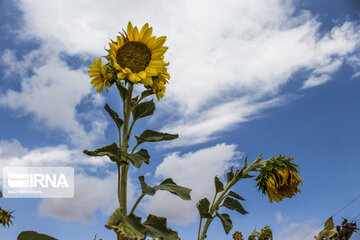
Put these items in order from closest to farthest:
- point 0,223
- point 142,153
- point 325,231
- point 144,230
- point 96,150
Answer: point 325,231
point 144,230
point 96,150
point 142,153
point 0,223

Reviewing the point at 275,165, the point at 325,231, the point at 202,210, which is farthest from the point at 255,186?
the point at 325,231

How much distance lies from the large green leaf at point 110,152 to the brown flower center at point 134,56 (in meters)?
0.63

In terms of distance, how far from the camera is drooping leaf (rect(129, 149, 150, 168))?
6.93ft

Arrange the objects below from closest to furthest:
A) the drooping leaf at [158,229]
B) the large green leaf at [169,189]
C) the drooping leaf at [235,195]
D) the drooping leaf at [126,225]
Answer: the drooping leaf at [126,225], the drooping leaf at [158,229], the large green leaf at [169,189], the drooping leaf at [235,195]

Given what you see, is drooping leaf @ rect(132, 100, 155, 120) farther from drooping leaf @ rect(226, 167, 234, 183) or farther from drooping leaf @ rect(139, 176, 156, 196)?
A: drooping leaf @ rect(226, 167, 234, 183)

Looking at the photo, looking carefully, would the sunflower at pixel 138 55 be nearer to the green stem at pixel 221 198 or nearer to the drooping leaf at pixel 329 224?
the green stem at pixel 221 198

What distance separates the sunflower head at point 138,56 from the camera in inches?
93.2

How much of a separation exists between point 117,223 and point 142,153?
54 cm

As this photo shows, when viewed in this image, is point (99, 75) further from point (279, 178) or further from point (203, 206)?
point (279, 178)

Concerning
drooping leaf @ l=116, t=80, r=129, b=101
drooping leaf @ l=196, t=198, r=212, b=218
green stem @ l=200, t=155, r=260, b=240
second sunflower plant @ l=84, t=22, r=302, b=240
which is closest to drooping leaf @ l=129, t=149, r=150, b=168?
second sunflower plant @ l=84, t=22, r=302, b=240

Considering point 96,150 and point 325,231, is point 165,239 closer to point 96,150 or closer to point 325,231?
point 96,150

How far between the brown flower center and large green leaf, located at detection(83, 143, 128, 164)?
627 mm

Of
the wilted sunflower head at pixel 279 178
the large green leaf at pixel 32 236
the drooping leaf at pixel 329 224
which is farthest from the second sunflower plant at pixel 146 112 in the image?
the drooping leaf at pixel 329 224

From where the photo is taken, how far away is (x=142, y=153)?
2.28 metres
